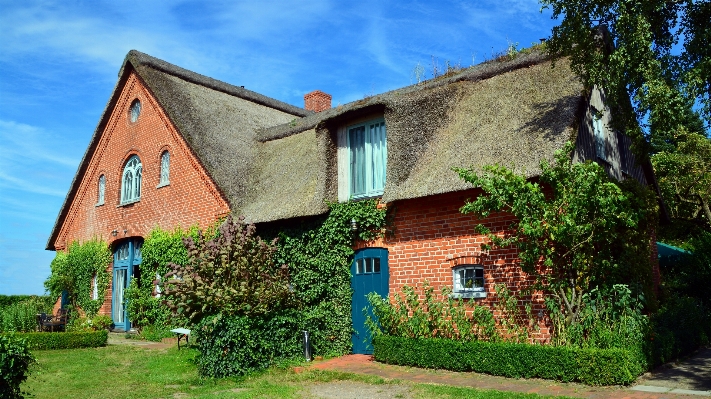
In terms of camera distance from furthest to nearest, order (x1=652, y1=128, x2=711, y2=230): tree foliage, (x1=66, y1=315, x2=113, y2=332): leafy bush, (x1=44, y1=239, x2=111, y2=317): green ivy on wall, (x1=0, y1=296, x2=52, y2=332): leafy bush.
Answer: (x1=652, y1=128, x2=711, y2=230): tree foliage < (x1=44, y1=239, x2=111, y2=317): green ivy on wall < (x1=66, y1=315, x2=113, y2=332): leafy bush < (x1=0, y1=296, x2=52, y2=332): leafy bush

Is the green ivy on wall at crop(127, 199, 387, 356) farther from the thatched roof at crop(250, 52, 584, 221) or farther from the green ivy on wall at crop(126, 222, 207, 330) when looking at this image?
the green ivy on wall at crop(126, 222, 207, 330)

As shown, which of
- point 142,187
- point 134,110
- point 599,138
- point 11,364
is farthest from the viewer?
point 134,110

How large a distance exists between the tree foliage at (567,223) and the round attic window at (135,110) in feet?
46.0

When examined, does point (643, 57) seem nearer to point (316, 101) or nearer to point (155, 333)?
point (155, 333)

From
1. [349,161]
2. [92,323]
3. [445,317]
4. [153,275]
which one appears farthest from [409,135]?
[92,323]

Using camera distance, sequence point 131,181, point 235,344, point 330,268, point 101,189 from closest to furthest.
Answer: point 235,344, point 330,268, point 131,181, point 101,189

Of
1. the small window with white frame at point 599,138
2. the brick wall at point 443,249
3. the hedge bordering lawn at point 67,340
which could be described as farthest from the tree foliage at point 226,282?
the small window with white frame at point 599,138

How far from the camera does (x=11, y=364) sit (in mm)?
6812

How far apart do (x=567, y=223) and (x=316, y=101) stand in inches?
690

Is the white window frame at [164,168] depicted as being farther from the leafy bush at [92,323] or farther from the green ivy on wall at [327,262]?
the green ivy on wall at [327,262]

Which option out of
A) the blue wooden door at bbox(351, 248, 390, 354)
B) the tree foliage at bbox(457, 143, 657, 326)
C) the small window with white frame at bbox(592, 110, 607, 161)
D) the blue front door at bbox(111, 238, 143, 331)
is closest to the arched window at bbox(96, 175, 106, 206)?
the blue front door at bbox(111, 238, 143, 331)

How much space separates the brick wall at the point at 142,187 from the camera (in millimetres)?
17234

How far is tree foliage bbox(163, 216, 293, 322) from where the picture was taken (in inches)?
448

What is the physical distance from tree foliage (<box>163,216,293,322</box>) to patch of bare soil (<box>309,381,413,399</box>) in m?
2.53
